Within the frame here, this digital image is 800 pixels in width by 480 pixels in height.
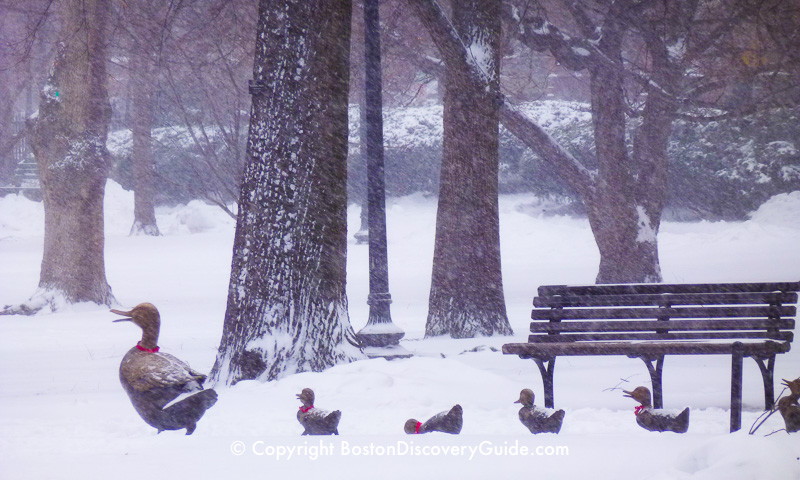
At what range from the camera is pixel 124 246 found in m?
24.3

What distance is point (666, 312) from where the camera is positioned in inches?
217

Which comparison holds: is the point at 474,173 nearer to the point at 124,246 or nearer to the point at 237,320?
the point at 237,320

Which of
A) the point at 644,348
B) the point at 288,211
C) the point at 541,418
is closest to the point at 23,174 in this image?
the point at 288,211

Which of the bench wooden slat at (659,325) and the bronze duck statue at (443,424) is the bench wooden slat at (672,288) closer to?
the bench wooden slat at (659,325)

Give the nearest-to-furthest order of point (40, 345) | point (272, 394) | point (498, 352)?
1. point (272, 394)
2. point (498, 352)
3. point (40, 345)

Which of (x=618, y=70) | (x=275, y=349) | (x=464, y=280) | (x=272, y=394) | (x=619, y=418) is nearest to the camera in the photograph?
(x=619, y=418)

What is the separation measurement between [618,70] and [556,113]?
40.0 ft

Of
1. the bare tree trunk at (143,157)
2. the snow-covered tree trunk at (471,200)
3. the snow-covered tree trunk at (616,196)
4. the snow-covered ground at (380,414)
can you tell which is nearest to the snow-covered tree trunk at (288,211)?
the snow-covered ground at (380,414)

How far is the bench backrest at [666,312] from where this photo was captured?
17.4 ft

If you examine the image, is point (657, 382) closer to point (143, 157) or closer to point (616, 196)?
point (616, 196)

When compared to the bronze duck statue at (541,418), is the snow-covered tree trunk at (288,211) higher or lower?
higher

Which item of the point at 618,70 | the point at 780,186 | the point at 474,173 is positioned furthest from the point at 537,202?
the point at 474,173

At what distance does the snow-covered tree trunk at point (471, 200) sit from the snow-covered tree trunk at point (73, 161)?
6562mm

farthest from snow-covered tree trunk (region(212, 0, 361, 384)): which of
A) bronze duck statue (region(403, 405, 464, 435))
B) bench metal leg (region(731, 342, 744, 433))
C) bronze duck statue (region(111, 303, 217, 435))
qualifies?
bench metal leg (region(731, 342, 744, 433))
